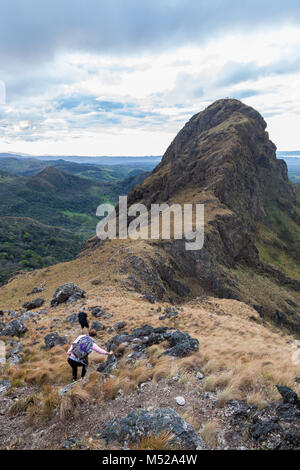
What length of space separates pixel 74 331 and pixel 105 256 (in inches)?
978

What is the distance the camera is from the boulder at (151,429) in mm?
5336

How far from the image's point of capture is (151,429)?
5.62 m

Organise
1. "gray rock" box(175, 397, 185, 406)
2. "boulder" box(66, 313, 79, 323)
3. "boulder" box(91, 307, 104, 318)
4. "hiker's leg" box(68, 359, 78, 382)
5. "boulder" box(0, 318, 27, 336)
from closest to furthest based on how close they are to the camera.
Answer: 1. "gray rock" box(175, 397, 185, 406)
2. "hiker's leg" box(68, 359, 78, 382)
3. "boulder" box(0, 318, 27, 336)
4. "boulder" box(66, 313, 79, 323)
5. "boulder" box(91, 307, 104, 318)

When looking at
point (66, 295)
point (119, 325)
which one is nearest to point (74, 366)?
point (119, 325)

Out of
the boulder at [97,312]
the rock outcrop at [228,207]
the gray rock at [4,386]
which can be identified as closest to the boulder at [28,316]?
the boulder at [97,312]

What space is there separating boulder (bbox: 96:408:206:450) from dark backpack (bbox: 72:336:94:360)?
7.97 ft

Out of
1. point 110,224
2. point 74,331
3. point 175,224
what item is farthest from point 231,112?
point 74,331

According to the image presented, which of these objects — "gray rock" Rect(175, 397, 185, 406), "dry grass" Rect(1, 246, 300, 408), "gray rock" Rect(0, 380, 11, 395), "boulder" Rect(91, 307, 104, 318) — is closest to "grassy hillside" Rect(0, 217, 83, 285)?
"boulder" Rect(91, 307, 104, 318)

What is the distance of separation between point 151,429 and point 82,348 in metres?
3.41

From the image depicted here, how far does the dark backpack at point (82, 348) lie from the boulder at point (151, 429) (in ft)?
7.97

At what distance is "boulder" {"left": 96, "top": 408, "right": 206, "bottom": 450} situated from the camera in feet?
17.5

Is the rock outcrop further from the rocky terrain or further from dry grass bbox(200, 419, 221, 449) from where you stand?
dry grass bbox(200, 419, 221, 449)

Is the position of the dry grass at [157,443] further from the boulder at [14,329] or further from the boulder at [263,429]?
the boulder at [14,329]

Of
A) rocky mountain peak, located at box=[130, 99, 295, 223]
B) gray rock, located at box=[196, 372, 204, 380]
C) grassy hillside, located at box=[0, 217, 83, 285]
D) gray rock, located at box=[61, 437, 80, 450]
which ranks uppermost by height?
rocky mountain peak, located at box=[130, 99, 295, 223]
